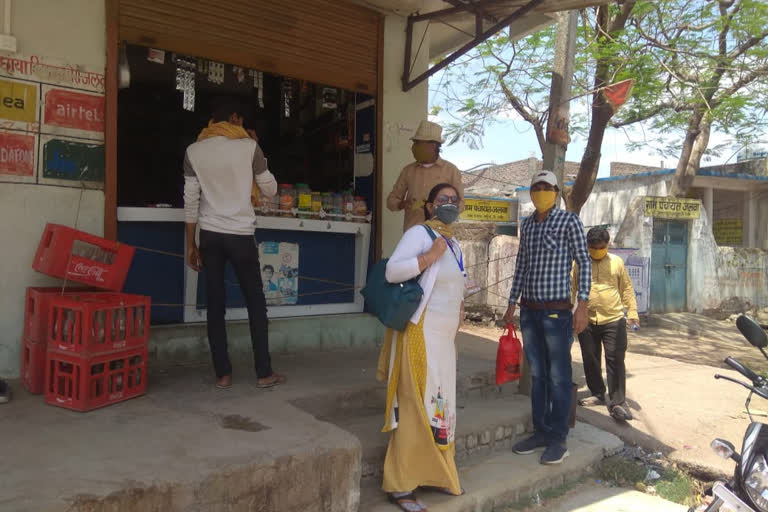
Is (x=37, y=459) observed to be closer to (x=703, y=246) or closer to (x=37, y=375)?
(x=37, y=375)

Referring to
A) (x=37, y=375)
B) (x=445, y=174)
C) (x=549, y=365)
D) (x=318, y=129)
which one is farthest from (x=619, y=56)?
(x=37, y=375)

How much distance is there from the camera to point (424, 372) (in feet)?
10.1

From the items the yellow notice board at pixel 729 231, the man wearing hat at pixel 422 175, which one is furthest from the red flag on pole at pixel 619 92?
the yellow notice board at pixel 729 231

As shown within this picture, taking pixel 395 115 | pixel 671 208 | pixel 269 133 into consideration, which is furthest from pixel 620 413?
pixel 671 208

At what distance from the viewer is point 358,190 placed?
237 inches

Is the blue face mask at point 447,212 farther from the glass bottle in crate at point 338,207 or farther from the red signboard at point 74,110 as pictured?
the red signboard at point 74,110

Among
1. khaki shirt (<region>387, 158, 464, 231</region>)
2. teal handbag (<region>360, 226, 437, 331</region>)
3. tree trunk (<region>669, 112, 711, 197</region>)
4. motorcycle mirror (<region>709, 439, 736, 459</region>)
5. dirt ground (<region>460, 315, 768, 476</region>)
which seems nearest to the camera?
motorcycle mirror (<region>709, 439, 736, 459</region>)

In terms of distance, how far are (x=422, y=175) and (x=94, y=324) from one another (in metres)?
2.58

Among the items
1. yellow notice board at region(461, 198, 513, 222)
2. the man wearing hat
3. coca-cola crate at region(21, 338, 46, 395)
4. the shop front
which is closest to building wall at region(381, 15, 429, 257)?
the shop front

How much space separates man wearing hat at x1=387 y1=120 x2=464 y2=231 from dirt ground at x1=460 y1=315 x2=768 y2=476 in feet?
8.65

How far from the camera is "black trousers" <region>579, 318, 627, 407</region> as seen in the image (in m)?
5.23

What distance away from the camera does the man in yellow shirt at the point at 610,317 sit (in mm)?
5234

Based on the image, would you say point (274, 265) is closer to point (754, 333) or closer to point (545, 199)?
point (545, 199)

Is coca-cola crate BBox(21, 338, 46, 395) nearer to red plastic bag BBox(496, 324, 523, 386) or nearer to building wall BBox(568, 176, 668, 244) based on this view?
red plastic bag BBox(496, 324, 523, 386)
